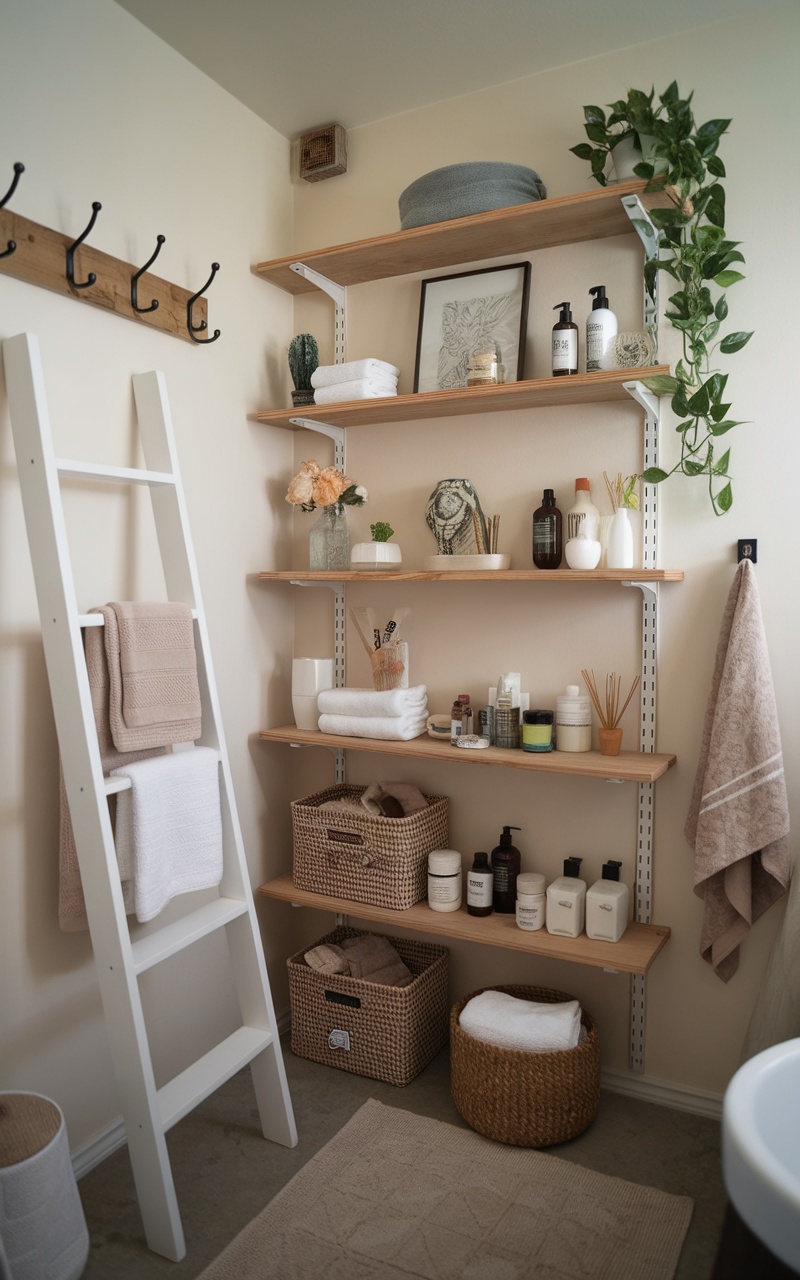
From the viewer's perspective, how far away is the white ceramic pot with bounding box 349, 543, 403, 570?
2344 mm

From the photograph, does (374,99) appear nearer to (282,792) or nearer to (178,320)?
(178,320)

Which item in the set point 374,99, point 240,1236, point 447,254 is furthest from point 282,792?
point 374,99

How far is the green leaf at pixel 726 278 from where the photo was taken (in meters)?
1.89

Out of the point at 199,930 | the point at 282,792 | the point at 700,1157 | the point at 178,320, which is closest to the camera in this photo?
the point at 199,930

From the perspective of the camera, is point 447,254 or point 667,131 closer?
point 667,131

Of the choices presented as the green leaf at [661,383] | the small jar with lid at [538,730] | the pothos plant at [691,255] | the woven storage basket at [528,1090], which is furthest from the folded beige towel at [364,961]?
the green leaf at [661,383]

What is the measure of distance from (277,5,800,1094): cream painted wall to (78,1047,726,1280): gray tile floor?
0.21 meters

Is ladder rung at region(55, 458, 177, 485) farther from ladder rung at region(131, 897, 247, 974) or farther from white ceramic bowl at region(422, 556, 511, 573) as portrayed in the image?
ladder rung at region(131, 897, 247, 974)

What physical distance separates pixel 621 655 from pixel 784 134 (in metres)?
1.24

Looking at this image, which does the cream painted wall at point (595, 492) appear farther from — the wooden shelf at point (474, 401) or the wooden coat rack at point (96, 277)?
the wooden coat rack at point (96, 277)

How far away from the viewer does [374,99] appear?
235 centimetres

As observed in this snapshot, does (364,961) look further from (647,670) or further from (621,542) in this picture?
(621,542)

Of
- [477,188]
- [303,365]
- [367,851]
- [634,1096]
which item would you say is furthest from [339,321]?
[634,1096]

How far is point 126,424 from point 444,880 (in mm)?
1391
